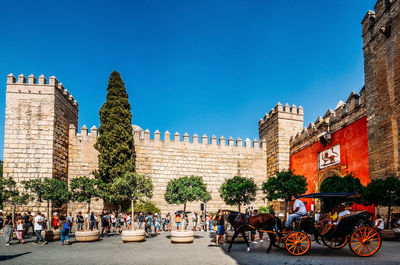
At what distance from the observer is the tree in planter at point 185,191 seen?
17547 millimetres

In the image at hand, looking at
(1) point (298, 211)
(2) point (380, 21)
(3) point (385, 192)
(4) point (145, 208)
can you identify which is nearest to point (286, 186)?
(3) point (385, 192)

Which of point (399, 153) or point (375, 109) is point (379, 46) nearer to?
point (375, 109)

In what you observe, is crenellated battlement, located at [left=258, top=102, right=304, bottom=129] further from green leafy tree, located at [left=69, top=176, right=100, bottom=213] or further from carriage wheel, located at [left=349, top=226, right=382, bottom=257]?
carriage wheel, located at [left=349, top=226, right=382, bottom=257]

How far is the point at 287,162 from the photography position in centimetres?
2172

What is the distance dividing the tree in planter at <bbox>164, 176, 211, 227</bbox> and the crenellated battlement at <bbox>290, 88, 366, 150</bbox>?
6.65 meters

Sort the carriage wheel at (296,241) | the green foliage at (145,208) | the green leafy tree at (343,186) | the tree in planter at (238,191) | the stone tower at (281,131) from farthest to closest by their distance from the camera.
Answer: the stone tower at (281,131) < the green foliage at (145,208) < the tree in planter at (238,191) < the green leafy tree at (343,186) < the carriage wheel at (296,241)

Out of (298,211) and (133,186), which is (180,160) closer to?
(133,186)

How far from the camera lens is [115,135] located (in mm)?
19078

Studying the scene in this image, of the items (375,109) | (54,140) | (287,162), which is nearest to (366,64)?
(375,109)

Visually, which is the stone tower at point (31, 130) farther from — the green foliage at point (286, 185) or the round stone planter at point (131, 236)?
the green foliage at point (286, 185)

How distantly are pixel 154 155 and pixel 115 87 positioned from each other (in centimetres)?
507

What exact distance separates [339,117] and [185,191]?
8.40 metres

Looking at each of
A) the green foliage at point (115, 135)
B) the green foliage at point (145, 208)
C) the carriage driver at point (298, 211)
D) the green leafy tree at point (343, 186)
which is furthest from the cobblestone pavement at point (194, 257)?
the green foliage at point (145, 208)

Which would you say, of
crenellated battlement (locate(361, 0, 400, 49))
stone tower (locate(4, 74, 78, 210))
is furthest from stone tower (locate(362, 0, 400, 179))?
stone tower (locate(4, 74, 78, 210))
